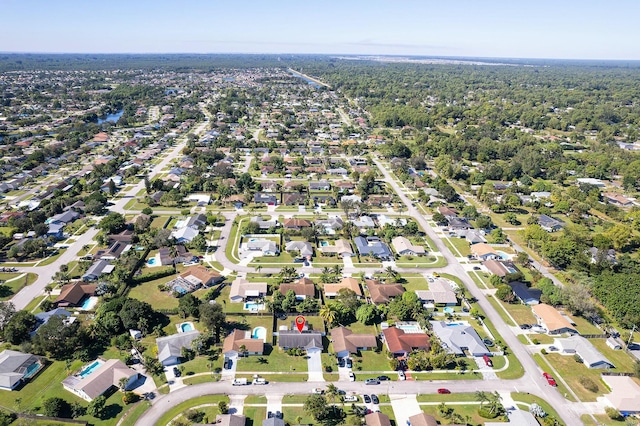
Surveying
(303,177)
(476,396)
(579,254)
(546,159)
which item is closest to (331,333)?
(476,396)

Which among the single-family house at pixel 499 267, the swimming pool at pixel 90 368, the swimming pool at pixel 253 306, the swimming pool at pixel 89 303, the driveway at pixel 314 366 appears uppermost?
the single-family house at pixel 499 267

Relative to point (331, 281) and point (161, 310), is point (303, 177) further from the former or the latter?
point (161, 310)

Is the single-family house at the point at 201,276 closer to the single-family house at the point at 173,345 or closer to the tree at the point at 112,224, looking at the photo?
the single-family house at the point at 173,345

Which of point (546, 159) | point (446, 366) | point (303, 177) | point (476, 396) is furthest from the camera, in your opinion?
point (546, 159)

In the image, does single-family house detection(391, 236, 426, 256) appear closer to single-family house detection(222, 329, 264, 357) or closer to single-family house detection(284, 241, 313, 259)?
single-family house detection(284, 241, 313, 259)

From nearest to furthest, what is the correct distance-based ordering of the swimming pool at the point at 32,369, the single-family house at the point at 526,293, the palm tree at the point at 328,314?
the swimming pool at the point at 32,369
the palm tree at the point at 328,314
the single-family house at the point at 526,293

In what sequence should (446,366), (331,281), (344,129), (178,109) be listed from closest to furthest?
(446,366) → (331,281) → (344,129) → (178,109)

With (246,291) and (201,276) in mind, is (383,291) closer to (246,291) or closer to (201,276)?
(246,291)

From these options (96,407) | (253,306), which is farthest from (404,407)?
(96,407)

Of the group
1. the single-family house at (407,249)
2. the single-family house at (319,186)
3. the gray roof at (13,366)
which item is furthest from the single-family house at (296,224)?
the gray roof at (13,366)
